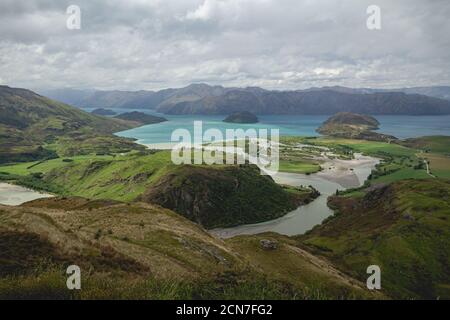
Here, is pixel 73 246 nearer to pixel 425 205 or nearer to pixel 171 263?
pixel 171 263

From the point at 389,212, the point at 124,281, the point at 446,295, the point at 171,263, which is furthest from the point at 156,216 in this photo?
the point at 389,212

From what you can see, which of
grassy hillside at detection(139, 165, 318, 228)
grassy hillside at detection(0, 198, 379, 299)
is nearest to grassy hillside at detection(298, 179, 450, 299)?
grassy hillside at detection(139, 165, 318, 228)

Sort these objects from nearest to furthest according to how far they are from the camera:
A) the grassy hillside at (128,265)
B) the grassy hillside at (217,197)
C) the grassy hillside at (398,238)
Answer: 1. the grassy hillside at (128,265)
2. the grassy hillside at (398,238)
3. the grassy hillside at (217,197)

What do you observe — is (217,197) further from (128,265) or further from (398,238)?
(128,265)

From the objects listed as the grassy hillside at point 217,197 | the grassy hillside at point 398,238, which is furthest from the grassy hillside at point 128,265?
the grassy hillside at point 217,197

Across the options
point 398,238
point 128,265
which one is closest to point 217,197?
point 398,238

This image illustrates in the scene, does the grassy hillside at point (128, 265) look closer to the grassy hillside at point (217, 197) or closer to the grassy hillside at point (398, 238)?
the grassy hillside at point (398, 238)
